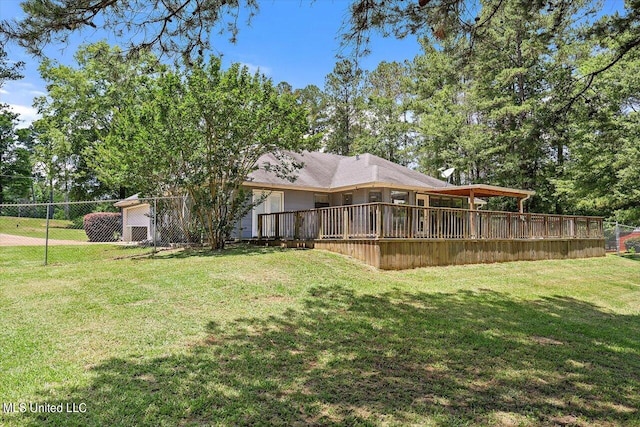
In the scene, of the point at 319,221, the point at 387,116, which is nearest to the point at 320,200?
the point at 319,221

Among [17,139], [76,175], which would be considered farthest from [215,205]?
[17,139]

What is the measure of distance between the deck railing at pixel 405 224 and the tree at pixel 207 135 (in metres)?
1.73

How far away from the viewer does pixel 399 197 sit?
17.3m

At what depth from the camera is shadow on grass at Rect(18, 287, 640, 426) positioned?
9.86 ft

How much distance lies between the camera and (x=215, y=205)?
12.8m

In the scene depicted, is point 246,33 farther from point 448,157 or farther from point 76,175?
point 76,175

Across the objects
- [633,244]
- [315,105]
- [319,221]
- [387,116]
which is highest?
[315,105]

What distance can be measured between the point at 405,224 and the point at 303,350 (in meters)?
7.20

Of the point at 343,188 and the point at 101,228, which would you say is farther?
the point at 101,228

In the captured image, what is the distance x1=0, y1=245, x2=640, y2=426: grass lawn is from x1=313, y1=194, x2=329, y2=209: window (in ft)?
27.5

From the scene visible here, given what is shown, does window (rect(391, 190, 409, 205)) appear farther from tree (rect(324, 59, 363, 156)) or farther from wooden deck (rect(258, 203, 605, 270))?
tree (rect(324, 59, 363, 156))

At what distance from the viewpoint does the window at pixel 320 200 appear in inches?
674

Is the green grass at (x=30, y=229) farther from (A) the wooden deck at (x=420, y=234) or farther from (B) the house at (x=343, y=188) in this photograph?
(A) the wooden deck at (x=420, y=234)

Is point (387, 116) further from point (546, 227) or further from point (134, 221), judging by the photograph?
point (134, 221)
